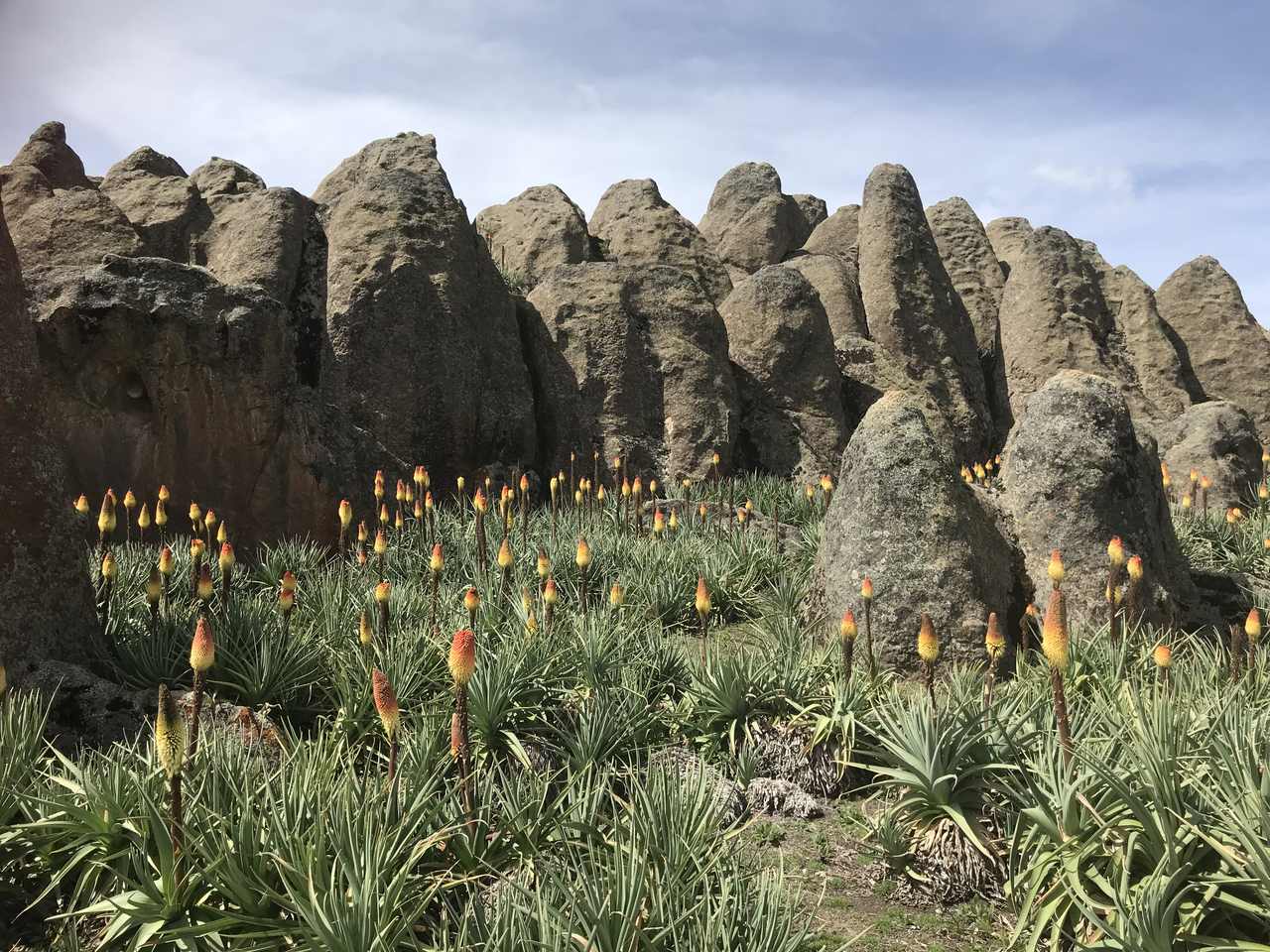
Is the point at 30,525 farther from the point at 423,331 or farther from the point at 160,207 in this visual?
the point at 160,207

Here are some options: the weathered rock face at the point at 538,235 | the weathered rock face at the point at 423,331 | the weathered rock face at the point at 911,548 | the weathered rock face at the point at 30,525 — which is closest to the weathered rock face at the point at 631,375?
the weathered rock face at the point at 423,331

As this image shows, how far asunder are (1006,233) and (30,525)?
3360 centimetres

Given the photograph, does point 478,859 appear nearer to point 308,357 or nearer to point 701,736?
point 701,736

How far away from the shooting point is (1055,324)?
78.2 feet

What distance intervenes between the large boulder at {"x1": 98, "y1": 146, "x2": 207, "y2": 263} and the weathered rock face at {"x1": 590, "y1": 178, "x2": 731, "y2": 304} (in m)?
9.17

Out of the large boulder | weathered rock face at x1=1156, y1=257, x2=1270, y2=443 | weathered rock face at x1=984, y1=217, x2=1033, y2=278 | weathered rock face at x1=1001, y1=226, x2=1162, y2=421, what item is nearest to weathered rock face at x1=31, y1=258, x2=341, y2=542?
the large boulder

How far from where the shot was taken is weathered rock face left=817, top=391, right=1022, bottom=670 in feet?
23.1

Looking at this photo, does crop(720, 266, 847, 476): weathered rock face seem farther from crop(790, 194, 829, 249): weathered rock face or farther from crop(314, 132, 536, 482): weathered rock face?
crop(790, 194, 829, 249): weathered rock face

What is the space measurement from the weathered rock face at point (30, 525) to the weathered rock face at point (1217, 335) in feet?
87.4

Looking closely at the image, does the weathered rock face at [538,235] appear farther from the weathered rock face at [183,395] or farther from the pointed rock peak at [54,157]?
the weathered rock face at [183,395]

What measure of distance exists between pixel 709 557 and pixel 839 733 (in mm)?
3895

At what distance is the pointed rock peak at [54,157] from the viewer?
17500mm

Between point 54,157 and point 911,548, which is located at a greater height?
point 54,157

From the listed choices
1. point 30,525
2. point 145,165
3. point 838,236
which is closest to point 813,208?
point 838,236
